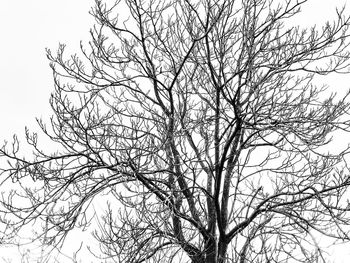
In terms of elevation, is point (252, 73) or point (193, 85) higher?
point (193, 85)

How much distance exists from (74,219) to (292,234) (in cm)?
358

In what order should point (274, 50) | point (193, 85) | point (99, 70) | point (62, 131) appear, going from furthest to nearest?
point (193, 85) → point (99, 70) → point (274, 50) → point (62, 131)

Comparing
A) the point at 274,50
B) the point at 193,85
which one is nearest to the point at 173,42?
the point at 193,85

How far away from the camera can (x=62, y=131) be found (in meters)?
7.82

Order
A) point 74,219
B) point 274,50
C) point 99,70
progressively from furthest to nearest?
point 99,70
point 274,50
point 74,219

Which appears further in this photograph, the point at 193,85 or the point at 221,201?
the point at 193,85

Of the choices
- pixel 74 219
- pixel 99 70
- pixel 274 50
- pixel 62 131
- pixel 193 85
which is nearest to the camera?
pixel 62 131

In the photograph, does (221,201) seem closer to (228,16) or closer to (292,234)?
(292,234)

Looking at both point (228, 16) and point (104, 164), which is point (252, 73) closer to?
point (228, 16)

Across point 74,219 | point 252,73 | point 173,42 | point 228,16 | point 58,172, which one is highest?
point 173,42

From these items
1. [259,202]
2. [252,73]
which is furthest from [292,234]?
[252,73]

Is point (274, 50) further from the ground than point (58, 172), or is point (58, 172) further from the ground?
point (274, 50)

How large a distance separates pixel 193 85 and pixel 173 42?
0.91 metres

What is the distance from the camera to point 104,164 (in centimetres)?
820
